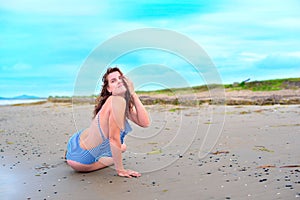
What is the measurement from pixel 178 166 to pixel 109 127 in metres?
1.12

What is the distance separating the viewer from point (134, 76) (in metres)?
5.49

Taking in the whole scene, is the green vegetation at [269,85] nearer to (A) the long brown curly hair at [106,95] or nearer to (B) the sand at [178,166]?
(B) the sand at [178,166]

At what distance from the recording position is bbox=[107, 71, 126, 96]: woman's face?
526 cm

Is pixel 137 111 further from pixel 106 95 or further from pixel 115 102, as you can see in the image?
pixel 106 95

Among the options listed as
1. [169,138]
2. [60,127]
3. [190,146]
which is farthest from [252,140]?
[60,127]

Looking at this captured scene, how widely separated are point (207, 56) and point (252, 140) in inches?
86.9

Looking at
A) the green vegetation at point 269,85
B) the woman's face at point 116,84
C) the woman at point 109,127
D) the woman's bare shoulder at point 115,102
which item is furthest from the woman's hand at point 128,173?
the green vegetation at point 269,85

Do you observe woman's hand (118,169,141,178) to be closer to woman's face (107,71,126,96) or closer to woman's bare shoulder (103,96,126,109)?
woman's bare shoulder (103,96,126,109)

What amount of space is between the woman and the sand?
0.16 metres

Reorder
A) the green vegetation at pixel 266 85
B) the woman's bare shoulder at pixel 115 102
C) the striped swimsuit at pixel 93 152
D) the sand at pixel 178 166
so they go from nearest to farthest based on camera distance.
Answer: the sand at pixel 178 166
the woman's bare shoulder at pixel 115 102
the striped swimsuit at pixel 93 152
the green vegetation at pixel 266 85

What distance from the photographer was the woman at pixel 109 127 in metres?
5.18

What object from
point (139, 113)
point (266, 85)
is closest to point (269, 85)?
point (266, 85)

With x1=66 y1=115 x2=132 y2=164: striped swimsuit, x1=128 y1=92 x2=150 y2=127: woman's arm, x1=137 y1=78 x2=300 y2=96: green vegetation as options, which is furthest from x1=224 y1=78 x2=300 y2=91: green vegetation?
x1=66 y1=115 x2=132 y2=164: striped swimsuit

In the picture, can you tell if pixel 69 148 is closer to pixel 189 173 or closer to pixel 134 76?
pixel 134 76
